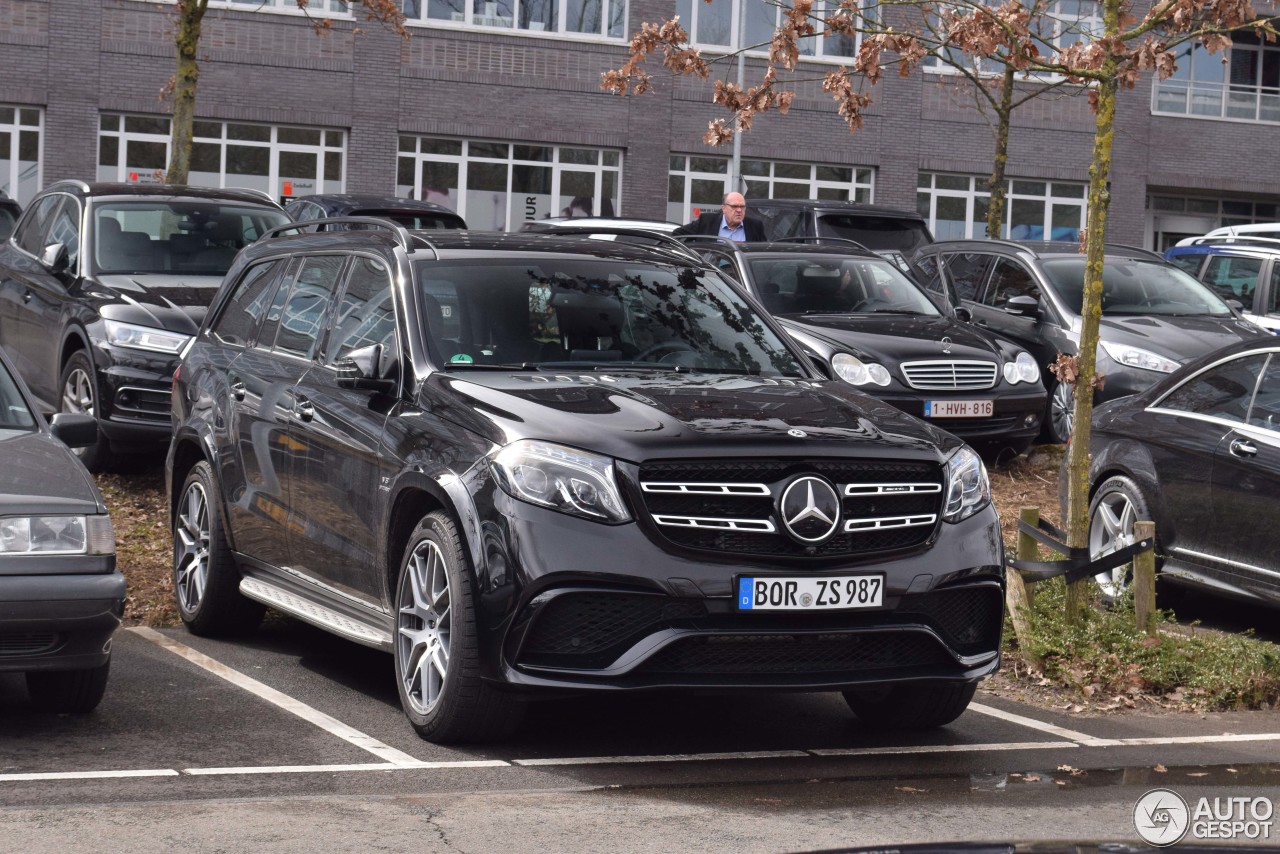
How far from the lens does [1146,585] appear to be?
8562 millimetres

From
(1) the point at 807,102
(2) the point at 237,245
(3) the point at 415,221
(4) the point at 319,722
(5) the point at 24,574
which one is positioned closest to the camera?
(5) the point at 24,574

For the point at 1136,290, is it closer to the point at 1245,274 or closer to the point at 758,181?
the point at 1245,274

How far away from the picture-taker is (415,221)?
18.3 m

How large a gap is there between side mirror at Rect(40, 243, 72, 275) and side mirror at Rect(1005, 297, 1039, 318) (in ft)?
22.9

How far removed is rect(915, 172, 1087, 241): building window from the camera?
39.9 meters

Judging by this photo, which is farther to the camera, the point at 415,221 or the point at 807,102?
the point at 807,102

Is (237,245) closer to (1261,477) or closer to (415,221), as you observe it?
(415,221)

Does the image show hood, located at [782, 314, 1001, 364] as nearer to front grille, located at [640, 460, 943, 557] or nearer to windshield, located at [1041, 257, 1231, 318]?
windshield, located at [1041, 257, 1231, 318]

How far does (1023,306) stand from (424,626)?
354 inches

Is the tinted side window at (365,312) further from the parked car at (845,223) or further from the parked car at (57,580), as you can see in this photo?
the parked car at (845,223)

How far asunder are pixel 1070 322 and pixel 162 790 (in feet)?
33.6

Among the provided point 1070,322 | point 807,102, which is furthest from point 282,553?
point 807,102

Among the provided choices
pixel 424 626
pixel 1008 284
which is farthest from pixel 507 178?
pixel 424 626

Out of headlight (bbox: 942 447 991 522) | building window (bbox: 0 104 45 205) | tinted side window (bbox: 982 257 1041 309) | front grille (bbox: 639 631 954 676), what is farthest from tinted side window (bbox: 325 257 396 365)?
building window (bbox: 0 104 45 205)
